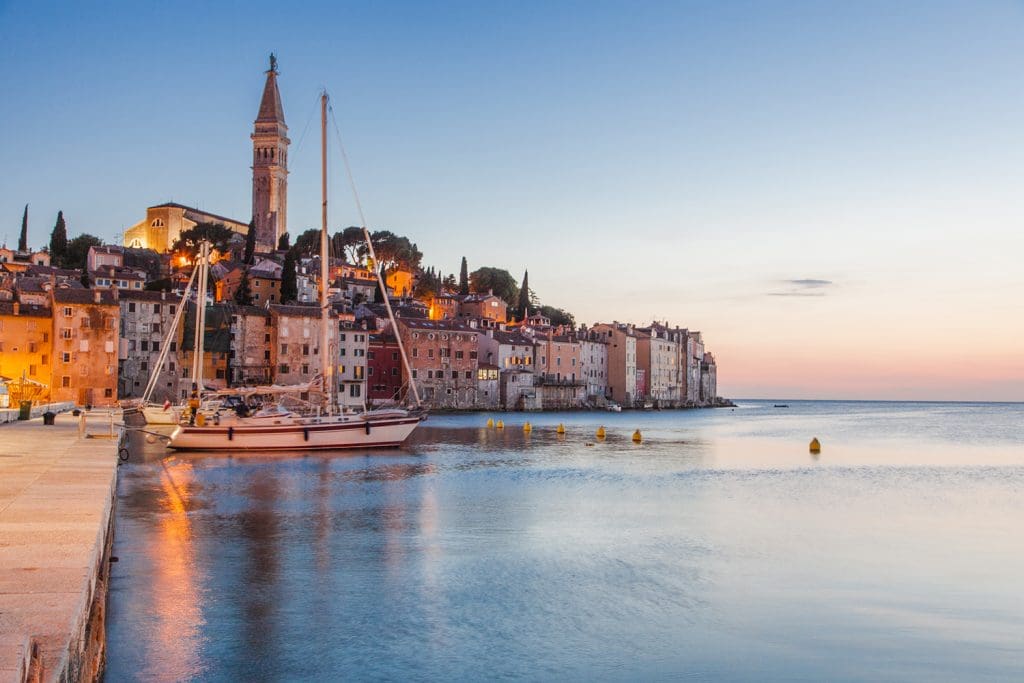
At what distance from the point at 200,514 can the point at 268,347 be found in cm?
5137

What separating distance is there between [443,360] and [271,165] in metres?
57.3

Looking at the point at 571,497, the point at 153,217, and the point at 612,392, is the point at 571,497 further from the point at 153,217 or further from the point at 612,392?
the point at 153,217

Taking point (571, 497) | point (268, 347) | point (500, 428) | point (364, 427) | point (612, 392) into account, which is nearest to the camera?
point (571, 497)

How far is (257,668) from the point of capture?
29.3ft

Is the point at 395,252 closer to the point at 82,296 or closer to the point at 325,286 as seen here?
the point at 82,296

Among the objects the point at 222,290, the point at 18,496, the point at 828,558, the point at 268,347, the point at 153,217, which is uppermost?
the point at 153,217

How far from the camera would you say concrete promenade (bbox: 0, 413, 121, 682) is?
480 cm

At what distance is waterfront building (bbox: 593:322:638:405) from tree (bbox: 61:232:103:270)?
58.8 meters

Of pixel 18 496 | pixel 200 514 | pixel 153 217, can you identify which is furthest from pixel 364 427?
pixel 153 217

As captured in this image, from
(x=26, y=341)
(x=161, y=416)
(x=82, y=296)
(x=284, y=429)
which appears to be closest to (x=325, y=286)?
(x=284, y=429)

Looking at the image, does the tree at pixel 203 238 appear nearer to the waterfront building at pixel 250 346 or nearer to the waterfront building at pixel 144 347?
the waterfront building at pixel 250 346

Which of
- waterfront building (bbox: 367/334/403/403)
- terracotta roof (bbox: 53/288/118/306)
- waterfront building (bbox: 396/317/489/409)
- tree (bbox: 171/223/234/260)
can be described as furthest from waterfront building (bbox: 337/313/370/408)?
tree (bbox: 171/223/234/260)

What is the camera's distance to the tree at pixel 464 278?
11044 cm

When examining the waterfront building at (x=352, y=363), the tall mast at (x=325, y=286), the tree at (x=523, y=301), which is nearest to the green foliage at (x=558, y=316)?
the tree at (x=523, y=301)
